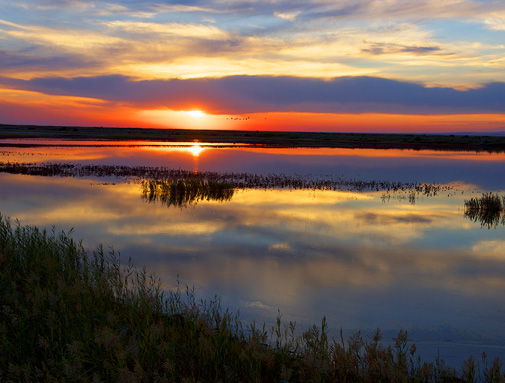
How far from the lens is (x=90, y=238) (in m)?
13.3

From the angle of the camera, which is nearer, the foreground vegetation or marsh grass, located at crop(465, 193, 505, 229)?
the foreground vegetation

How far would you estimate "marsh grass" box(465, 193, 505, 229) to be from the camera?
1730cm

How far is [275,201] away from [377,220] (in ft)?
17.9

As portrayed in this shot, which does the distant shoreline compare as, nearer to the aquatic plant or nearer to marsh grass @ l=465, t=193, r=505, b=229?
the aquatic plant

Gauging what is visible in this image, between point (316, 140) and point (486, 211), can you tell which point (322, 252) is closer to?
point (486, 211)

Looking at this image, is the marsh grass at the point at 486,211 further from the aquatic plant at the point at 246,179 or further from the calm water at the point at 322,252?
the aquatic plant at the point at 246,179

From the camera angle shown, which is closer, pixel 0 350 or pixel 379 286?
pixel 0 350

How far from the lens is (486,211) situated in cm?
1883

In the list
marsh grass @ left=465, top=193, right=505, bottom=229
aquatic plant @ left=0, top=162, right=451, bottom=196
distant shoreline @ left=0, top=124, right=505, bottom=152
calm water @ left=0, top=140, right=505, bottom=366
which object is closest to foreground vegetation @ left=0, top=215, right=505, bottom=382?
calm water @ left=0, top=140, right=505, bottom=366

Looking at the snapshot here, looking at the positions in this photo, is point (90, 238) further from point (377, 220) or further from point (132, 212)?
point (377, 220)

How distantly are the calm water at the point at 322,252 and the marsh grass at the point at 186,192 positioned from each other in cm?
71

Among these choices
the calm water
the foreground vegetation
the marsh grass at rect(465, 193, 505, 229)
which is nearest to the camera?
the foreground vegetation

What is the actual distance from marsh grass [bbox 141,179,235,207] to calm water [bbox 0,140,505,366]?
71cm

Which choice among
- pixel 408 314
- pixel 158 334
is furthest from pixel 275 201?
pixel 158 334
